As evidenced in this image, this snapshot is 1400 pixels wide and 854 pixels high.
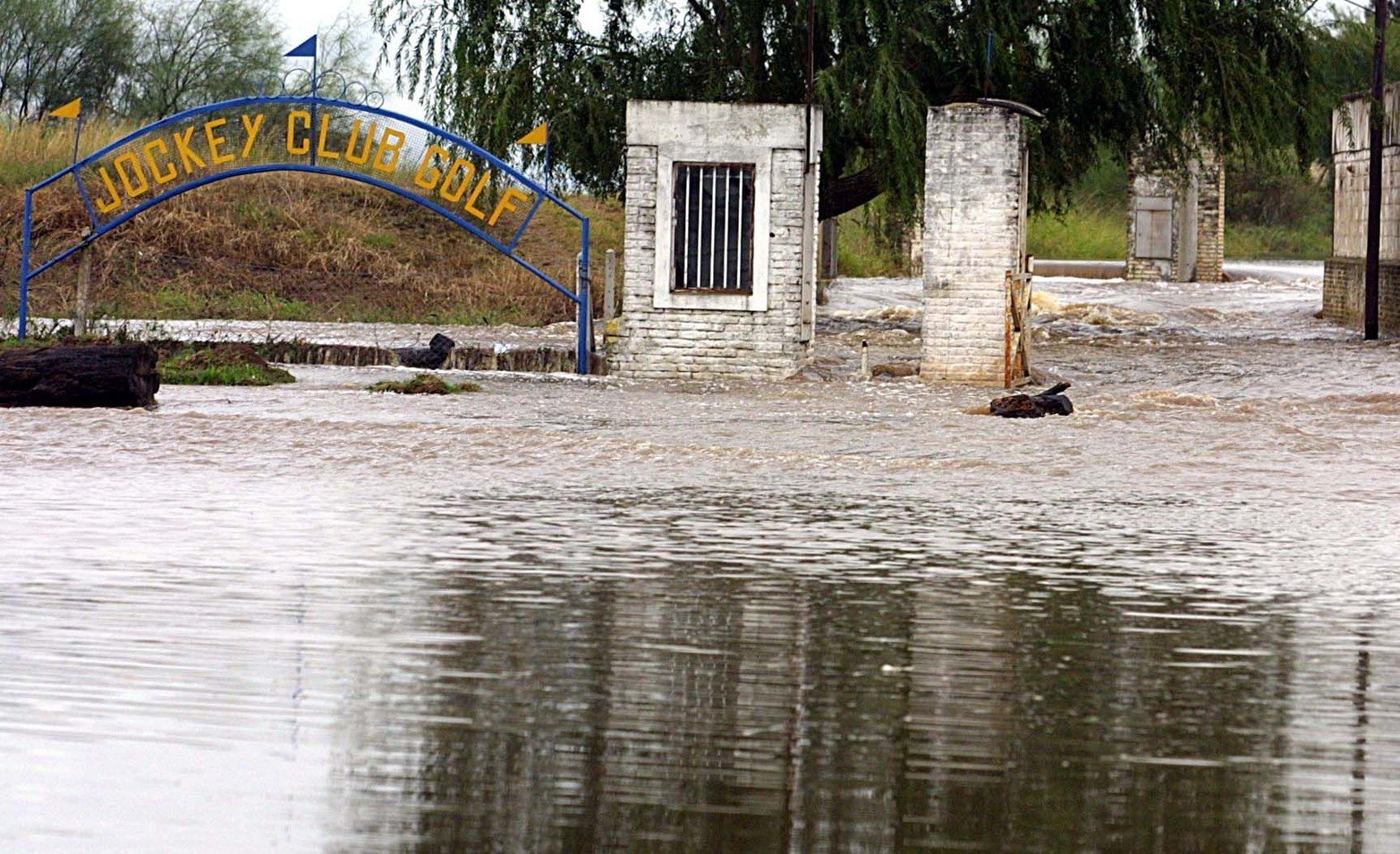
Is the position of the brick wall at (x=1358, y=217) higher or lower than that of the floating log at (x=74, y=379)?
higher

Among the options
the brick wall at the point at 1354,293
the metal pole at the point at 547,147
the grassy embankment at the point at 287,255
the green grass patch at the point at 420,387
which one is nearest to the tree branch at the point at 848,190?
the grassy embankment at the point at 287,255

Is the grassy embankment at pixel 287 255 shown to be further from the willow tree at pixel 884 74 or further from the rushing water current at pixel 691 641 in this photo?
the rushing water current at pixel 691 641

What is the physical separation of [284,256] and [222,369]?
58.6 ft

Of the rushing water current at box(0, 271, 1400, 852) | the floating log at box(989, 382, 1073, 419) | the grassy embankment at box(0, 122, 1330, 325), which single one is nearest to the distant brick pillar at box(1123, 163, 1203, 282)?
the grassy embankment at box(0, 122, 1330, 325)

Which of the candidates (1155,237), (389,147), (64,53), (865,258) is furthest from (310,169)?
(64,53)

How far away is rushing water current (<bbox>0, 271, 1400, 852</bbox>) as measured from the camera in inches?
210

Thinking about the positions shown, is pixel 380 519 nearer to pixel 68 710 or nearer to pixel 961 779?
pixel 68 710

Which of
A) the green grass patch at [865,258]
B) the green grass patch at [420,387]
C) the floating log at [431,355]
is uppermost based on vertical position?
the green grass patch at [865,258]

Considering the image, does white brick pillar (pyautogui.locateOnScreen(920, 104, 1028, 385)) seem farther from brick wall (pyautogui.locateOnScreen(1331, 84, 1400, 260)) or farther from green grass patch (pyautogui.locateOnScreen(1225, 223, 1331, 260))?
green grass patch (pyautogui.locateOnScreen(1225, 223, 1331, 260))

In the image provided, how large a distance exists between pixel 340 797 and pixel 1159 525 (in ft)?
22.8

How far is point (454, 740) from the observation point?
19.9ft

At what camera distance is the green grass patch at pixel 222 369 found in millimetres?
21344

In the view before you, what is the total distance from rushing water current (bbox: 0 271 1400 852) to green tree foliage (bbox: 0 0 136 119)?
39715mm

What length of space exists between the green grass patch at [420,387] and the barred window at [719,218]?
3279 mm
